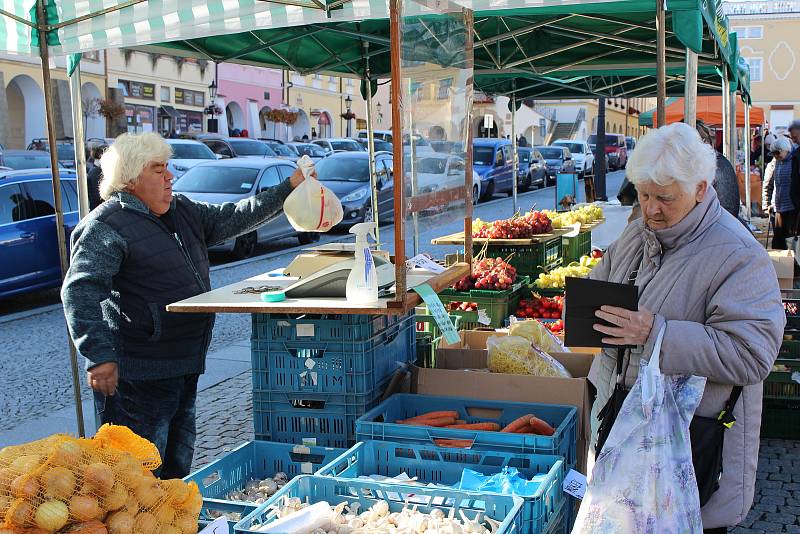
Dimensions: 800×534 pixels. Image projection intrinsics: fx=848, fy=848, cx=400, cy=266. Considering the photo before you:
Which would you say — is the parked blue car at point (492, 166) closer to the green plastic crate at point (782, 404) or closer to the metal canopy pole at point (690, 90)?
the metal canopy pole at point (690, 90)

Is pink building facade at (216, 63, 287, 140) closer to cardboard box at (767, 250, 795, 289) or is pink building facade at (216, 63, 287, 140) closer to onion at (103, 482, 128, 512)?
cardboard box at (767, 250, 795, 289)

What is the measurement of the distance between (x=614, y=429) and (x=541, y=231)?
6.26 metres

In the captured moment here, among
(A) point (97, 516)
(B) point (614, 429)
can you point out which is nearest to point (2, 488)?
(A) point (97, 516)

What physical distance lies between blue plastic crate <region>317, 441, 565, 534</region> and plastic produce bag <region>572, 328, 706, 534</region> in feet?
0.97

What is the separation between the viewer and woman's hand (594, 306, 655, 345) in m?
2.53

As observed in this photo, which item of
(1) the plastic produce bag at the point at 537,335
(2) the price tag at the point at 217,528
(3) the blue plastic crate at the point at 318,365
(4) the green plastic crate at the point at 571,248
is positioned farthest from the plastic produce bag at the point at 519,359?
(4) the green plastic crate at the point at 571,248

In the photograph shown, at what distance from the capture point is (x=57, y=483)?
2000 millimetres

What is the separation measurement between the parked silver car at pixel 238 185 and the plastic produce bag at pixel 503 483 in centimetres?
1088

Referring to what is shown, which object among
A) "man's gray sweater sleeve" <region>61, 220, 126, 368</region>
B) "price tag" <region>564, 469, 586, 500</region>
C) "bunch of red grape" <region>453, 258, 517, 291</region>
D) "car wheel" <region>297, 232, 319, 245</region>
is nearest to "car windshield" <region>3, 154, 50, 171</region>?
"car wheel" <region>297, 232, 319, 245</region>

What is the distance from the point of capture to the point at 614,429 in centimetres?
250

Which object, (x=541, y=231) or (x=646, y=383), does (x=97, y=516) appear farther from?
(x=541, y=231)

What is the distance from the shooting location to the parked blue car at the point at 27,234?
31.0 feet

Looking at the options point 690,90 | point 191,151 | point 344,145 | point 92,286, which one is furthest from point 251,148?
point 92,286

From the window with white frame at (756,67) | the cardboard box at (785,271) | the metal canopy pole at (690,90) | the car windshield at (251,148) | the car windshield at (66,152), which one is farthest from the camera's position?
the window with white frame at (756,67)
